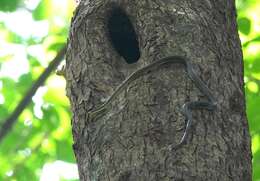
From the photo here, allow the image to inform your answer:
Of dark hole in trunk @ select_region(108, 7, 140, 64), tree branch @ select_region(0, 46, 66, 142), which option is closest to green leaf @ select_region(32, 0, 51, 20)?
tree branch @ select_region(0, 46, 66, 142)

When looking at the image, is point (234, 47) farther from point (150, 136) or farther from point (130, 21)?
point (150, 136)

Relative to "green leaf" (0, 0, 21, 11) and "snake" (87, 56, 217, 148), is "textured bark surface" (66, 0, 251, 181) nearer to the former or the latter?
"snake" (87, 56, 217, 148)

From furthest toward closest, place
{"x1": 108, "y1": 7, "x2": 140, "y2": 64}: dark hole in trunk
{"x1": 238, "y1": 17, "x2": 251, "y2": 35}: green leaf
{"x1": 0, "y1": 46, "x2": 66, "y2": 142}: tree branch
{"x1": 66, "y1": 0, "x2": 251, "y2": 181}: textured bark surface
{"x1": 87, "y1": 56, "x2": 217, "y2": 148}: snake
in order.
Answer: {"x1": 0, "y1": 46, "x2": 66, "y2": 142}: tree branch
{"x1": 238, "y1": 17, "x2": 251, "y2": 35}: green leaf
{"x1": 108, "y1": 7, "x2": 140, "y2": 64}: dark hole in trunk
{"x1": 87, "y1": 56, "x2": 217, "y2": 148}: snake
{"x1": 66, "y1": 0, "x2": 251, "y2": 181}: textured bark surface

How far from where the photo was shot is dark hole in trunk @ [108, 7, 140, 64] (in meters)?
2.66

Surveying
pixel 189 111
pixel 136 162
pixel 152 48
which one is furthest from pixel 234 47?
pixel 136 162

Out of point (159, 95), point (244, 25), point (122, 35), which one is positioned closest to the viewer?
point (159, 95)

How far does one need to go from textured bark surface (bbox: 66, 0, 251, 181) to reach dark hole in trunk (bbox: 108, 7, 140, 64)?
0.20 feet

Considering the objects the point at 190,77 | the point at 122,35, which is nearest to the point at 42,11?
the point at 122,35

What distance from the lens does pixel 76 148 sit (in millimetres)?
2240

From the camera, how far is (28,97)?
4.48m

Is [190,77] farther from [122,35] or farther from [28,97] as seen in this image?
[28,97]

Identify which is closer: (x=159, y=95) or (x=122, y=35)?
(x=159, y=95)

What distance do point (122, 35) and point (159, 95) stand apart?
0.71m

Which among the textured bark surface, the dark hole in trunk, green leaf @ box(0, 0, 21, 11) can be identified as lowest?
the textured bark surface
